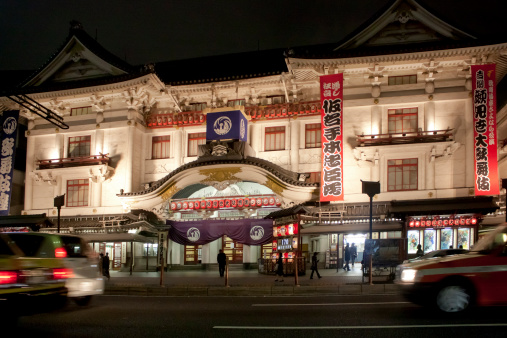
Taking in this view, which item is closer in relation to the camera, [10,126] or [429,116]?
[429,116]

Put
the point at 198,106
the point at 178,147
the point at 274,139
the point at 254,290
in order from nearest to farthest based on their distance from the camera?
the point at 254,290 < the point at 274,139 < the point at 178,147 < the point at 198,106

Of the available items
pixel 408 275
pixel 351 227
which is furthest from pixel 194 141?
pixel 408 275

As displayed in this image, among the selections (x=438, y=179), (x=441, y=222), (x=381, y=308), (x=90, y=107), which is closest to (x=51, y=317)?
(x=381, y=308)

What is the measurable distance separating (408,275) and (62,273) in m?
7.20

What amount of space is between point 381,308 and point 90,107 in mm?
27410

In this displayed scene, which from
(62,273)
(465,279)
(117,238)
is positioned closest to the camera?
(465,279)

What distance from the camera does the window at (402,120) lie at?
28.2 meters

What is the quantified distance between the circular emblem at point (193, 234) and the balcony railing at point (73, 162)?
7384 millimetres

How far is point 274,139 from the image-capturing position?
101 ft

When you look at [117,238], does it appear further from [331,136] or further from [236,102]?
[331,136]

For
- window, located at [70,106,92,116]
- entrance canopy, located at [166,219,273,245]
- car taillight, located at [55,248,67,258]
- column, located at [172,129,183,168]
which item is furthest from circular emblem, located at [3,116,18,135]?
car taillight, located at [55,248,67,258]

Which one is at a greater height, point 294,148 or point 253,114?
point 253,114

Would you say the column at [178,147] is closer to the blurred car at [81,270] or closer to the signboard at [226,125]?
the signboard at [226,125]

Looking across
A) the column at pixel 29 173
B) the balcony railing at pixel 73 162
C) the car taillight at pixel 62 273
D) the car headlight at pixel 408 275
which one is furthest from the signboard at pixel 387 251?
the column at pixel 29 173
